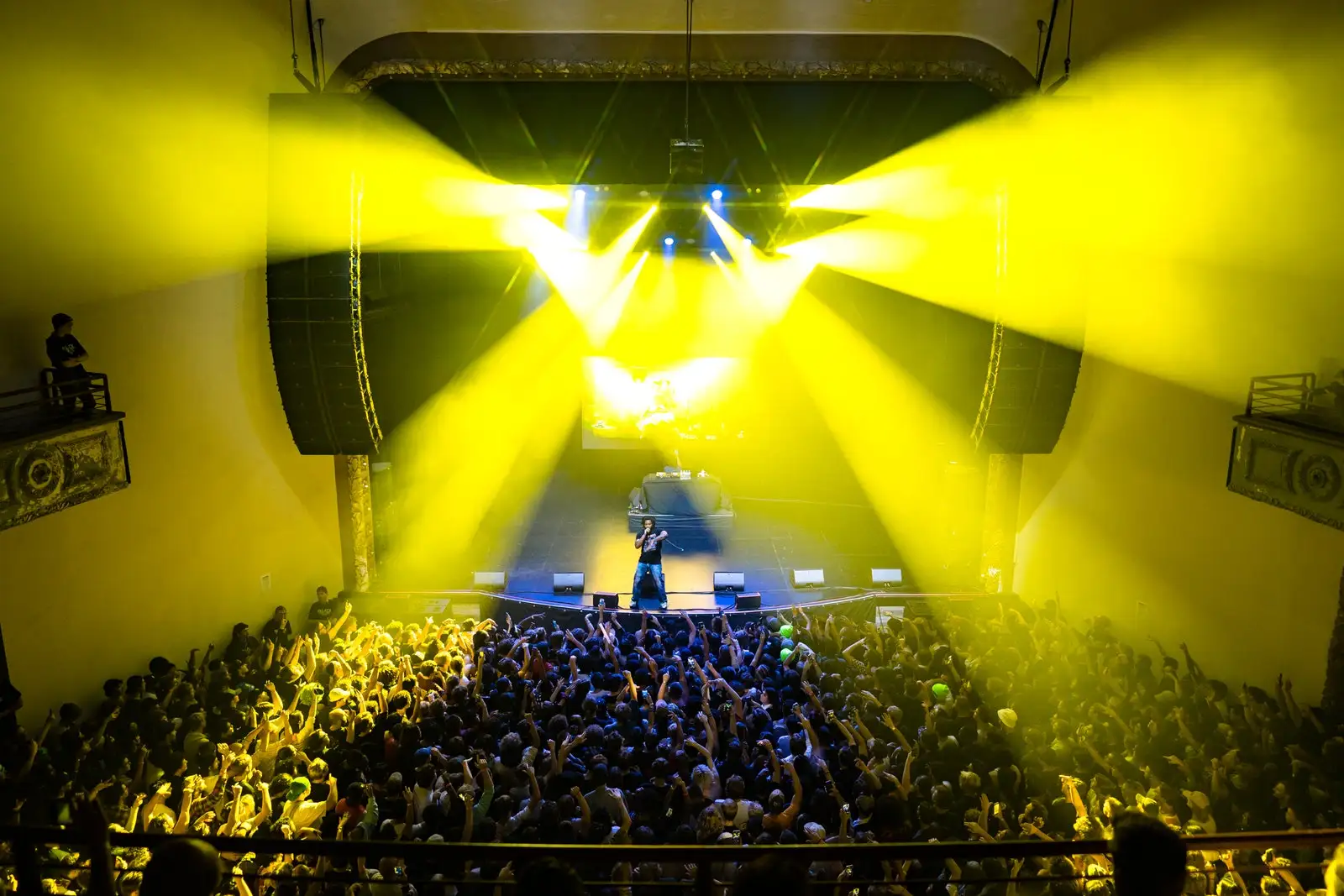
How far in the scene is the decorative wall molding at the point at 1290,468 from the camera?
15.0 ft

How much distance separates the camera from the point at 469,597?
857 centimetres

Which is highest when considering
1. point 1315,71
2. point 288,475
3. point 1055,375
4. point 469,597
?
point 1315,71

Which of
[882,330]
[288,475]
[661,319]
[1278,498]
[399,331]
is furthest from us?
[661,319]

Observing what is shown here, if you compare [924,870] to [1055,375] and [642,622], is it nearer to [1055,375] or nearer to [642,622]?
[642,622]

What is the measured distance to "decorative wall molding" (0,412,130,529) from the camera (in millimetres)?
4547

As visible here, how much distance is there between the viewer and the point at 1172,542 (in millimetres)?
6781

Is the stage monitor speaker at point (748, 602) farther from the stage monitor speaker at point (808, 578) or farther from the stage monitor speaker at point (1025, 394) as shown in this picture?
the stage monitor speaker at point (1025, 394)

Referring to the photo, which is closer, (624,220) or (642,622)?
(642,622)

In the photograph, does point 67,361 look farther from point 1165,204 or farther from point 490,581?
point 1165,204

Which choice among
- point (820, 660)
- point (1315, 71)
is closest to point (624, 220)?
point (820, 660)

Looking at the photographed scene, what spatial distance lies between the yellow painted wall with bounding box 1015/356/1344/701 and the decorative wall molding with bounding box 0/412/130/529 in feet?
23.4

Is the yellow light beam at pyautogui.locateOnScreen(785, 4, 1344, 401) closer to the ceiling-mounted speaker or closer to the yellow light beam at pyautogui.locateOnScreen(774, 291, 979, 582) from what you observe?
the ceiling-mounted speaker

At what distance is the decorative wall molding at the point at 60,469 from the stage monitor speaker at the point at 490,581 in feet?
12.4

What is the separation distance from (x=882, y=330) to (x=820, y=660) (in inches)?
201
